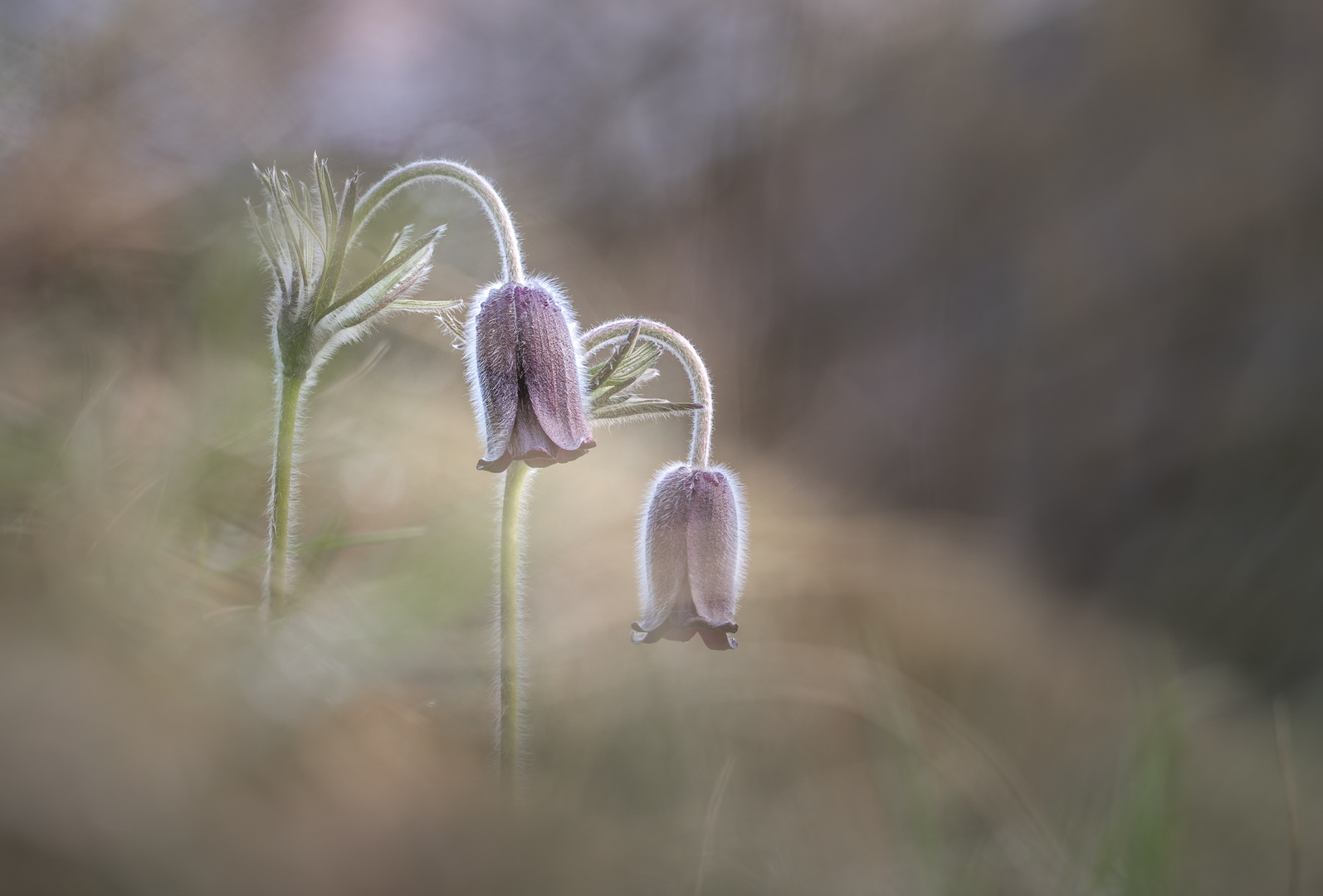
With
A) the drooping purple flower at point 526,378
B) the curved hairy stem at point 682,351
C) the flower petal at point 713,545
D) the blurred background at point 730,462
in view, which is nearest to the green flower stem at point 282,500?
the blurred background at point 730,462

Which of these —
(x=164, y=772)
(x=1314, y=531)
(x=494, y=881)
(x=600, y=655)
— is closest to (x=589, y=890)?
(x=494, y=881)

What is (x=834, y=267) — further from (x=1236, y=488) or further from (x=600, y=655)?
(x=600, y=655)

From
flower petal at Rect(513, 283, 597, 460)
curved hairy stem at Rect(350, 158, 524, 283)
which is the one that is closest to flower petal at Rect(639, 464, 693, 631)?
flower petal at Rect(513, 283, 597, 460)

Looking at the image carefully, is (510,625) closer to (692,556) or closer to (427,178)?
(692,556)

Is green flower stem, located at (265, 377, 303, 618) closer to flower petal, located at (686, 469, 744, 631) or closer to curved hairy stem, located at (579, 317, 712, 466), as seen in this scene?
curved hairy stem, located at (579, 317, 712, 466)

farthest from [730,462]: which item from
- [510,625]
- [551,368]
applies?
[510,625]
